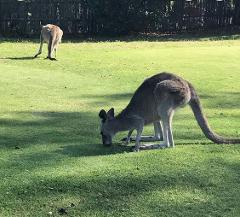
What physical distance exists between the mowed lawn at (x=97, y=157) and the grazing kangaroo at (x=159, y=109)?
0.74 feet

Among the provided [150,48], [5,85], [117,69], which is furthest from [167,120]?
[150,48]

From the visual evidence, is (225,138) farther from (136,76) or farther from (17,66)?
(17,66)

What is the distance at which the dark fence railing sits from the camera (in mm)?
30578

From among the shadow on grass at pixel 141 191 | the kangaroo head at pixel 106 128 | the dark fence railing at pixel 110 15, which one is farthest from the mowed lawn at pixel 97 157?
the dark fence railing at pixel 110 15

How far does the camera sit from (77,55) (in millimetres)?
20422

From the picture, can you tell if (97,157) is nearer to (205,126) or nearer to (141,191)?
(141,191)

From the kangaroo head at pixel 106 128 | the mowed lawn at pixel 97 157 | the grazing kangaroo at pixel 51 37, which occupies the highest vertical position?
the grazing kangaroo at pixel 51 37

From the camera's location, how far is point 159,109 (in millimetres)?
7633

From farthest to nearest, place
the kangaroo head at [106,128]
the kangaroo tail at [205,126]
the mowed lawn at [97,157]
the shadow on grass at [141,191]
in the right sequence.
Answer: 1. the kangaroo head at [106,128]
2. the kangaroo tail at [205,126]
3. the mowed lawn at [97,157]
4. the shadow on grass at [141,191]

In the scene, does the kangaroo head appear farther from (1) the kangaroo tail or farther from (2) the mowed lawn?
(1) the kangaroo tail

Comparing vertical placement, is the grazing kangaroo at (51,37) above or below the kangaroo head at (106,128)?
above

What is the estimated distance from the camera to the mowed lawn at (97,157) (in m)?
5.59

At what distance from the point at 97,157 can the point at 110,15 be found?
25.0 m

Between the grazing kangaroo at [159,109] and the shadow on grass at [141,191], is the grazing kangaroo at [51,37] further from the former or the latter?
the shadow on grass at [141,191]
